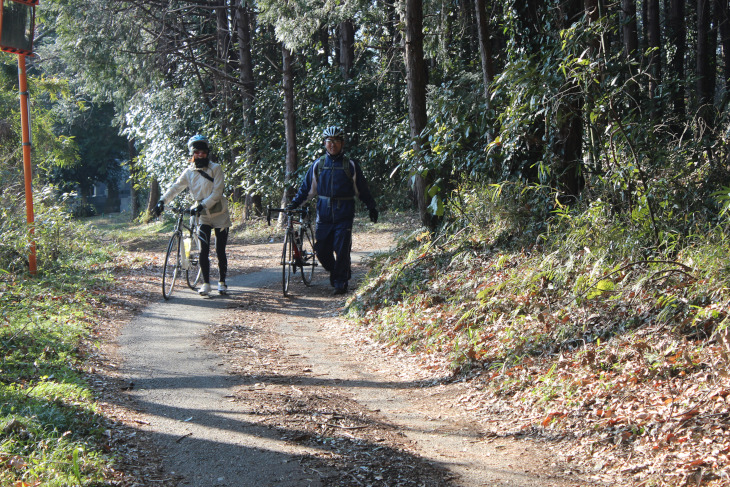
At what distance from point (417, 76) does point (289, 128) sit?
9781mm

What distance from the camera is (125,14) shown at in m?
19.1

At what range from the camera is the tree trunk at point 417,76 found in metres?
9.36

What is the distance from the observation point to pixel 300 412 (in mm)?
5098

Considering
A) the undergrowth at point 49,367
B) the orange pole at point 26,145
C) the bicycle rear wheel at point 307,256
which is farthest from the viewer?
the bicycle rear wheel at point 307,256

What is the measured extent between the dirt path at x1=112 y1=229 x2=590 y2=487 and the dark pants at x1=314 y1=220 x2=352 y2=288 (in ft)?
5.32

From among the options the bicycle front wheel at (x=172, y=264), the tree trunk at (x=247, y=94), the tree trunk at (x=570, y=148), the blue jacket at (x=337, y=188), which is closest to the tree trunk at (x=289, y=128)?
the tree trunk at (x=247, y=94)

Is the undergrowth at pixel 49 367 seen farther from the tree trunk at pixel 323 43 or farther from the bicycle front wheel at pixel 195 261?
the tree trunk at pixel 323 43

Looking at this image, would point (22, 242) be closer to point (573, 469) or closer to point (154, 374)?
point (154, 374)

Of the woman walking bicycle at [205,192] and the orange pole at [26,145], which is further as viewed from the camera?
the orange pole at [26,145]

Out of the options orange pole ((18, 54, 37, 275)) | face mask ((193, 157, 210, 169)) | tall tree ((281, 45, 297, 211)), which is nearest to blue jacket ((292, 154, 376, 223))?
face mask ((193, 157, 210, 169))

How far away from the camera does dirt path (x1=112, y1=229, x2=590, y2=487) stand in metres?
4.02

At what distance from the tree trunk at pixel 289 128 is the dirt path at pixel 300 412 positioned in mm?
10910

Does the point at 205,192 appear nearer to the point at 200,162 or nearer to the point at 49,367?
the point at 200,162

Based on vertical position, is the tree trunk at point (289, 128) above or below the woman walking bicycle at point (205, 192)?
above
